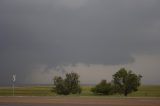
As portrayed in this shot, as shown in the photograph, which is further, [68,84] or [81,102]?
[68,84]

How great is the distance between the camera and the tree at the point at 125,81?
57.8 m

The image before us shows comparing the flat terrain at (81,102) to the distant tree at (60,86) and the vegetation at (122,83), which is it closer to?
the vegetation at (122,83)

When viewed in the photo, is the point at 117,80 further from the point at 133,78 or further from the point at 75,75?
the point at 75,75

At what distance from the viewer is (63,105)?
31312 millimetres

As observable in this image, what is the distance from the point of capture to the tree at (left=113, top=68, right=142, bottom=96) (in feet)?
190

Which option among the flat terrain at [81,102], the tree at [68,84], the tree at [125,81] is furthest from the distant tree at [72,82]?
the flat terrain at [81,102]

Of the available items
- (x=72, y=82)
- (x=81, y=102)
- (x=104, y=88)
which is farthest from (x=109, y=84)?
(x=81, y=102)

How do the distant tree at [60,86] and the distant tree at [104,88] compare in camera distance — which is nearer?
the distant tree at [104,88]

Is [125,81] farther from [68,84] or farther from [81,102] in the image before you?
[81,102]

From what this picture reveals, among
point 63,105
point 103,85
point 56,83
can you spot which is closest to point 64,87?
point 56,83

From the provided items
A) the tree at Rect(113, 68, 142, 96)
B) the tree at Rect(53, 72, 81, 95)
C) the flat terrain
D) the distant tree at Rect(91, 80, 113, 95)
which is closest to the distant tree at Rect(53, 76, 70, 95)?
the tree at Rect(53, 72, 81, 95)

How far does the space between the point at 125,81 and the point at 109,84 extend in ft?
10.4

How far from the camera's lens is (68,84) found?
208ft

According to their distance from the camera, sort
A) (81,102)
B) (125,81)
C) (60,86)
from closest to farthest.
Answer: (81,102)
(125,81)
(60,86)
